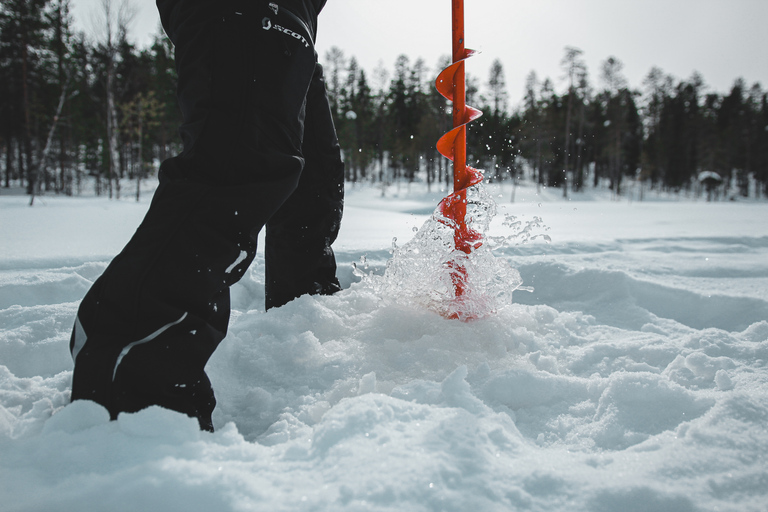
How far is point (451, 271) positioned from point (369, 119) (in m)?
37.0

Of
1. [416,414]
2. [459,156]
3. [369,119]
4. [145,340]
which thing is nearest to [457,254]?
[459,156]

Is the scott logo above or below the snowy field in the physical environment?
above

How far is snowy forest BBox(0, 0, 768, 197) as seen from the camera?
20016 mm

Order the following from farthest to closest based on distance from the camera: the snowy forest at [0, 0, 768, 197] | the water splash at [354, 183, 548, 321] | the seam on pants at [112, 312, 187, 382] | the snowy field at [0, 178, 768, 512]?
1. the snowy forest at [0, 0, 768, 197]
2. the water splash at [354, 183, 548, 321]
3. the seam on pants at [112, 312, 187, 382]
4. the snowy field at [0, 178, 768, 512]

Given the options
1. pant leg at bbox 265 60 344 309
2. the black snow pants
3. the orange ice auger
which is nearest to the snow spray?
the orange ice auger

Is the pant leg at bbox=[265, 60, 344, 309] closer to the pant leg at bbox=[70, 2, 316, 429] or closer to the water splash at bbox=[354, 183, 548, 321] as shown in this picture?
the water splash at bbox=[354, 183, 548, 321]

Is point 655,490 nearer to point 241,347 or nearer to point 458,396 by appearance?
point 458,396

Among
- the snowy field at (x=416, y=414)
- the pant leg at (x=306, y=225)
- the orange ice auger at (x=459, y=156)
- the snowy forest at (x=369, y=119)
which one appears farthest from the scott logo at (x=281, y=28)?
the snowy forest at (x=369, y=119)

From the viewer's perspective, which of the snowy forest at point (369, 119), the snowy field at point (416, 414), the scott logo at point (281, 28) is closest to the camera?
the snowy field at point (416, 414)

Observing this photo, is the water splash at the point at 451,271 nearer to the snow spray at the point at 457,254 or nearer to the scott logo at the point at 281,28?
the snow spray at the point at 457,254

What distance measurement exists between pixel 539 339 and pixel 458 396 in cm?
66

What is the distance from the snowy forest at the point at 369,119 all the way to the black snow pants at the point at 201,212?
1273 centimetres

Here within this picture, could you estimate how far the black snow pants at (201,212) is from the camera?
785 millimetres

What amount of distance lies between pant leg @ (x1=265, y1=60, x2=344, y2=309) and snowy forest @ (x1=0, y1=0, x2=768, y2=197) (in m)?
12.1
